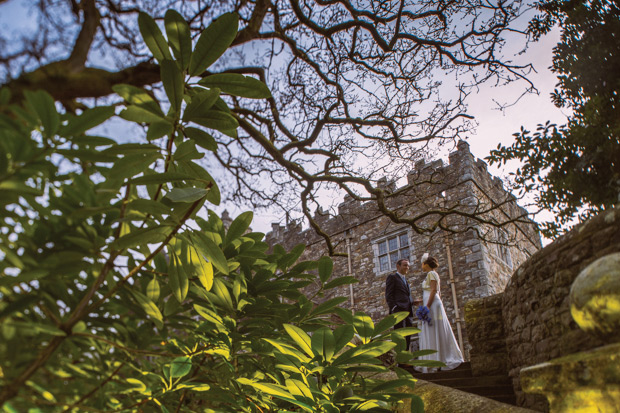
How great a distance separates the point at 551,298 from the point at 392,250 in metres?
8.66

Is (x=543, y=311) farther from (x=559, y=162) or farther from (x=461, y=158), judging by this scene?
(x=461, y=158)

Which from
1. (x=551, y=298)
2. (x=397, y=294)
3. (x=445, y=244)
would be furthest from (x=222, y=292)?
(x=445, y=244)

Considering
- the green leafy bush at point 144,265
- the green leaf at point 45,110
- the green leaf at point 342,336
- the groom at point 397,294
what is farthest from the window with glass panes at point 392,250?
the green leaf at point 45,110

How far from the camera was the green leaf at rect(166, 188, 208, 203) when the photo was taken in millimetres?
525

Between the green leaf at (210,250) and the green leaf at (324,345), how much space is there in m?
0.34

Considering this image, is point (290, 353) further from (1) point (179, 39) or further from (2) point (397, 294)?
(2) point (397, 294)

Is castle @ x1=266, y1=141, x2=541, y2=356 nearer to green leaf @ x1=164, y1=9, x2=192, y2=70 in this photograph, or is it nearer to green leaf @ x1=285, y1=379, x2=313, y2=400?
green leaf @ x1=285, y1=379, x2=313, y2=400

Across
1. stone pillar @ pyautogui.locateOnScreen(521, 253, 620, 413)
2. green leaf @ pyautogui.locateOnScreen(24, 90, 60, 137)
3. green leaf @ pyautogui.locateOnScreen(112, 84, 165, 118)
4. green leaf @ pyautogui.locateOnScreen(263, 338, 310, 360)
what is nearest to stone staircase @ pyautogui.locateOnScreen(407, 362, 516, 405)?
stone pillar @ pyautogui.locateOnScreen(521, 253, 620, 413)

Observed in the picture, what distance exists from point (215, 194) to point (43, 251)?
1.05ft

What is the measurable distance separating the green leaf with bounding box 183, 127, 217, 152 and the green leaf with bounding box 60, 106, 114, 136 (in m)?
0.12

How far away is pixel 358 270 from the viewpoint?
12.5 m

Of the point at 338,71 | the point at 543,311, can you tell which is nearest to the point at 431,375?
the point at 543,311

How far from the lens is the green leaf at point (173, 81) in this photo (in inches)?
23.2

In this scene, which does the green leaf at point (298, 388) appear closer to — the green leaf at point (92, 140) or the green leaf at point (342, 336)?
the green leaf at point (342, 336)
